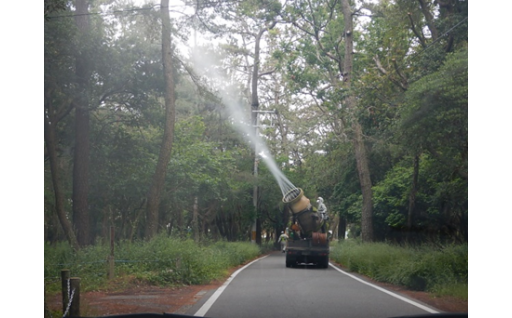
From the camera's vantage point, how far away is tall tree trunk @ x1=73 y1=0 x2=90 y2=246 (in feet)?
13.6

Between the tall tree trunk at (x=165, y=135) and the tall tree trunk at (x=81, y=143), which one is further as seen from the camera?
the tall tree trunk at (x=165, y=135)

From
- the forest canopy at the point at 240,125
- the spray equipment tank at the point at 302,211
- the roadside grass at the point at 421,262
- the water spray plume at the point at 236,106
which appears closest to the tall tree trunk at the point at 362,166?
the forest canopy at the point at 240,125

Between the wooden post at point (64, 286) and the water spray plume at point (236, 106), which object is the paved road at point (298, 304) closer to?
the water spray plume at point (236, 106)

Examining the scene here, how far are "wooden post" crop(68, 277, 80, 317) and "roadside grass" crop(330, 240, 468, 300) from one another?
2.51 metres

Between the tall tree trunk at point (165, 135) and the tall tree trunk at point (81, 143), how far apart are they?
72cm

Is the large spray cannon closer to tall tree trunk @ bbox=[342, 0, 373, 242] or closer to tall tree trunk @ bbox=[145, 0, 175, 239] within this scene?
tall tree trunk @ bbox=[342, 0, 373, 242]

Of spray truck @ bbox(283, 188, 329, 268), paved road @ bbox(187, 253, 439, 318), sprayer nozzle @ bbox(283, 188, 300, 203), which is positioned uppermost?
sprayer nozzle @ bbox(283, 188, 300, 203)

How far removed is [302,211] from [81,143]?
196 cm

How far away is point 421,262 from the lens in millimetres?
4855

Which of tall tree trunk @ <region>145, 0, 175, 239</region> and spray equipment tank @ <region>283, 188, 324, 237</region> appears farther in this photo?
tall tree trunk @ <region>145, 0, 175, 239</region>

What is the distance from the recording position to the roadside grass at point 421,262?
355 centimetres

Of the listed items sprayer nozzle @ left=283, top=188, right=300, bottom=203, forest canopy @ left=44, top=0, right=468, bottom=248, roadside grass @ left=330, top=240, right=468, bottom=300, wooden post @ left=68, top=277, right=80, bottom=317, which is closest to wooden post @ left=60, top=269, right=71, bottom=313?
wooden post @ left=68, top=277, right=80, bottom=317

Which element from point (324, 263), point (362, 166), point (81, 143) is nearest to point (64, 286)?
point (81, 143)

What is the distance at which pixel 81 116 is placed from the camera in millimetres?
4297
